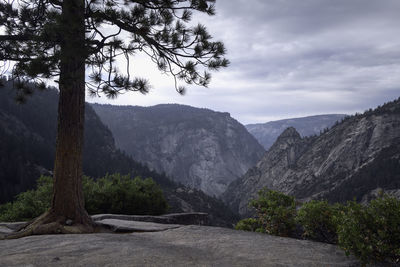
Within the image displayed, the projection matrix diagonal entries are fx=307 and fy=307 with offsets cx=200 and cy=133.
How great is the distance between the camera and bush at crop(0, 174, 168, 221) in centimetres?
1199

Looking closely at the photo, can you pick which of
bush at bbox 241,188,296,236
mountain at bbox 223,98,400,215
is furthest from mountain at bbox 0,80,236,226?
bush at bbox 241,188,296,236

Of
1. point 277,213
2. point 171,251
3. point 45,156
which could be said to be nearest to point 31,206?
point 171,251

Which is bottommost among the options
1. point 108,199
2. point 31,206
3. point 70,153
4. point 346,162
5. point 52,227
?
point 346,162

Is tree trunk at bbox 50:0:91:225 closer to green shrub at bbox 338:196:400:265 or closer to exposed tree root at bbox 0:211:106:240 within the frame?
exposed tree root at bbox 0:211:106:240

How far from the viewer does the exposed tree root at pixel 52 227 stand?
24.4 feet

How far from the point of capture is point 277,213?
7797mm

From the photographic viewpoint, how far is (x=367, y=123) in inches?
5162

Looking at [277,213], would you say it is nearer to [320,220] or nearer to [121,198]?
[320,220]

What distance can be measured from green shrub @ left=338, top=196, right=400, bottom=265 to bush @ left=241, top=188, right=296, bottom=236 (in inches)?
110

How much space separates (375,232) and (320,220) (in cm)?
183

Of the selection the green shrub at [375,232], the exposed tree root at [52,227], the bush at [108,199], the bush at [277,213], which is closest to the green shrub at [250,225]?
the bush at [277,213]


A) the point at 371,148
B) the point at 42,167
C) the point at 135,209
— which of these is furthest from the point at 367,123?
the point at 135,209

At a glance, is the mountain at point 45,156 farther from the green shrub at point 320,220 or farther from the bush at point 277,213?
the green shrub at point 320,220

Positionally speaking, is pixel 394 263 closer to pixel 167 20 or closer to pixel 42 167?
pixel 167 20
